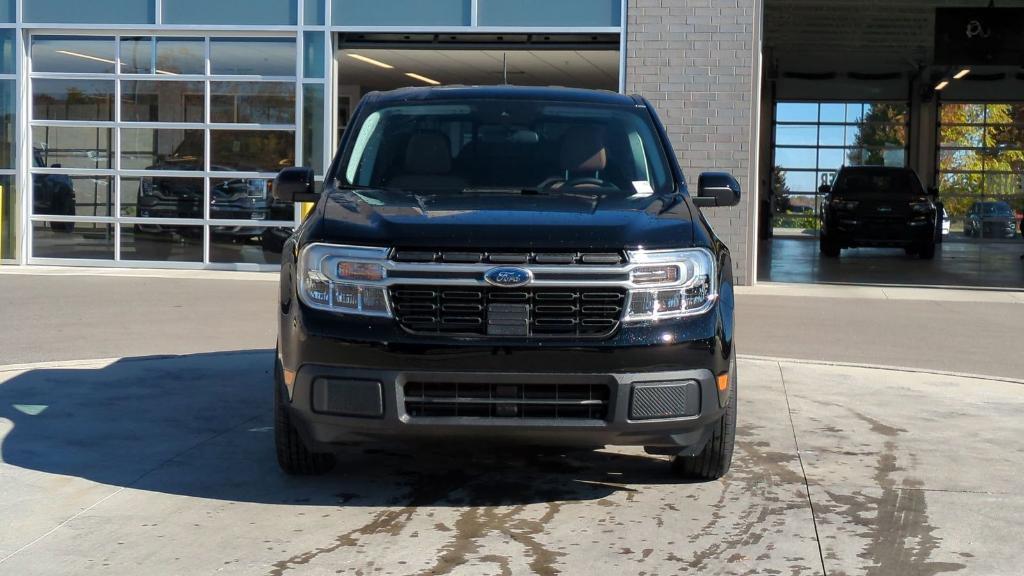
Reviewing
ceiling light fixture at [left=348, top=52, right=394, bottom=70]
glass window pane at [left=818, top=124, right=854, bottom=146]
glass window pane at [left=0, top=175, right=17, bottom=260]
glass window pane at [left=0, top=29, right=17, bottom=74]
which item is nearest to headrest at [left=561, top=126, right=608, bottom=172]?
glass window pane at [left=0, top=175, right=17, bottom=260]

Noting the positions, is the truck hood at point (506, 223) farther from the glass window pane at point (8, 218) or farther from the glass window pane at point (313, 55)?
the glass window pane at point (8, 218)

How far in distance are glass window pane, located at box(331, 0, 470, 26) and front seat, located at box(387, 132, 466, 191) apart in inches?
415

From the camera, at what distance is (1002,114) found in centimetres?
3656

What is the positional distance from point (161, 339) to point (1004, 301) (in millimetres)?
9970

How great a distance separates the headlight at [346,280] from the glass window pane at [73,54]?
13.5 meters

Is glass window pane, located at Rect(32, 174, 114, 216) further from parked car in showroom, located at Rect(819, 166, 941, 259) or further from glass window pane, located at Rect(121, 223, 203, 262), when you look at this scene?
parked car in showroom, located at Rect(819, 166, 941, 259)

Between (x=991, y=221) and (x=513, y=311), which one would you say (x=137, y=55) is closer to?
(x=513, y=311)

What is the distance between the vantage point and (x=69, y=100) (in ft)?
58.9

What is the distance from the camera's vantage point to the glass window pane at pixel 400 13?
55.0 ft

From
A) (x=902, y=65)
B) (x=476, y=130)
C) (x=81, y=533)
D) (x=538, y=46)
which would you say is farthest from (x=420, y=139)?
(x=902, y=65)

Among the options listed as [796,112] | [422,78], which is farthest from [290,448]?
[796,112]

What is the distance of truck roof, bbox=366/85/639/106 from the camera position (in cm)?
684

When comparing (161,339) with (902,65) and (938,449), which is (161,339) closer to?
(938,449)

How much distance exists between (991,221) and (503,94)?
32235mm
